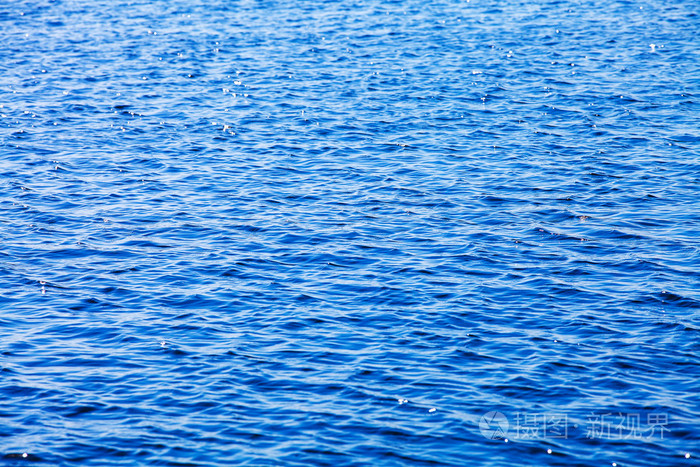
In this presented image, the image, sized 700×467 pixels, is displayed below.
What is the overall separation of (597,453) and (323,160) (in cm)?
2173

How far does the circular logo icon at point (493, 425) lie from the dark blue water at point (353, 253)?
0.23 feet

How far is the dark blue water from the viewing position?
19656 millimetres

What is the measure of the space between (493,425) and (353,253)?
1057cm

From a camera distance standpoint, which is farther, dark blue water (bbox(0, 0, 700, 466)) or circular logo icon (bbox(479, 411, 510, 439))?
dark blue water (bbox(0, 0, 700, 466))

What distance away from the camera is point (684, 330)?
23344 millimetres

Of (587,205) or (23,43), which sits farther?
(23,43)

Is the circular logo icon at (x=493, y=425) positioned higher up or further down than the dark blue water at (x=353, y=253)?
further down

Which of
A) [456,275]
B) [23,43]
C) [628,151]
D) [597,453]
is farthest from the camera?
[23,43]

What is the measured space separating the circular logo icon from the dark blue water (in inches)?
2.8

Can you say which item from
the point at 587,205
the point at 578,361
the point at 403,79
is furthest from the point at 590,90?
the point at 578,361

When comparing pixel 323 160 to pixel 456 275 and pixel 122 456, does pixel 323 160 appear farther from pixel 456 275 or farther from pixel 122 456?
pixel 122 456

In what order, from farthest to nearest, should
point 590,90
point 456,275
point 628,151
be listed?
point 590,90, point 628,151, point 456,275

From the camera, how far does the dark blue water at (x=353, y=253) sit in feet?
64.5

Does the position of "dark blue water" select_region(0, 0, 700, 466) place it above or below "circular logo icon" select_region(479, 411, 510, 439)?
above
